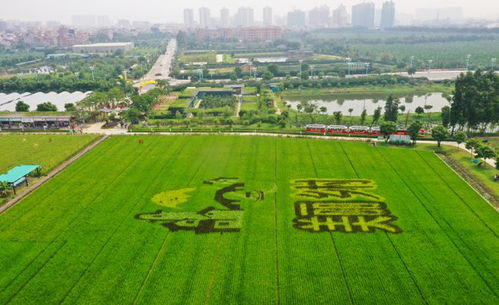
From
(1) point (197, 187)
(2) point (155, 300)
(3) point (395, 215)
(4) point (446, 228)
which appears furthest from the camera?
(1) point (197, 187)

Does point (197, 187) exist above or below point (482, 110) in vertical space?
below

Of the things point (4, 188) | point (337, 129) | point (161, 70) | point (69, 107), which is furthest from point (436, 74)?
point (4, 188)

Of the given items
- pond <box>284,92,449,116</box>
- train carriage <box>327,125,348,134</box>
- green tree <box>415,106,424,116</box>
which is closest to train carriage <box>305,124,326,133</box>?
train carriage <box>327,125,348,134</box>

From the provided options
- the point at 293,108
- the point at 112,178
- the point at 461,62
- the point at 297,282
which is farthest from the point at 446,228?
the point at 461,62

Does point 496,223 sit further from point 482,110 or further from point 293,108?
point 293,108

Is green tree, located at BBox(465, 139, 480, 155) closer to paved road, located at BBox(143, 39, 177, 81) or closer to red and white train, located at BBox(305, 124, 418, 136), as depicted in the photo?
red and white train, located at BBox(305, 124, 418, 136)

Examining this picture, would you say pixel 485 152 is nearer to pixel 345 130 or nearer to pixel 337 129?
pixel 345 130

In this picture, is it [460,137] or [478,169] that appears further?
[460,137]
